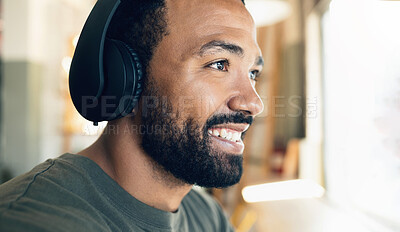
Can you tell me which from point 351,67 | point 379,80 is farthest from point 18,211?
point 351,67

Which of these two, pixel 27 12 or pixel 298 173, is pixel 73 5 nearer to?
pixel 27 12

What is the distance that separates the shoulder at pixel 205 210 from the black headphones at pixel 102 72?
0.42 m

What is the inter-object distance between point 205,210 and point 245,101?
0.43m

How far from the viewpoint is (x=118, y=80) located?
731mm

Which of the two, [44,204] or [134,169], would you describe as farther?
[134,169]

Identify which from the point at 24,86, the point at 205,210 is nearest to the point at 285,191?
the point at 205,210

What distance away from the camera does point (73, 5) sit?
4.39 m

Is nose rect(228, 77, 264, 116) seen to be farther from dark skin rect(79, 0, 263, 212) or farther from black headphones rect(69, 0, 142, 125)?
black headphones rect(69, 0, 142, 125)

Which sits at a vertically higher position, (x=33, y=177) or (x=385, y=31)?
(x=385, y=31)

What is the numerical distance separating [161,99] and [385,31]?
2.64 feet

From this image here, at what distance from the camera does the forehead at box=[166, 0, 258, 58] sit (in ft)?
2.66

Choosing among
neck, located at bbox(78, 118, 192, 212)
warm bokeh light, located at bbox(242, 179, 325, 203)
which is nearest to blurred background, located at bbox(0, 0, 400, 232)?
warm bokeh light, located at bbox(242, 179, 325, 203)

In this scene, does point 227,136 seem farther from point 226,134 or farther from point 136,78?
point 136,78

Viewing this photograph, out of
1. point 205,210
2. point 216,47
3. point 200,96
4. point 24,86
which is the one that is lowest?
point 205,210
